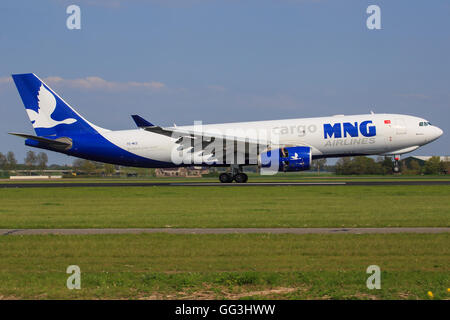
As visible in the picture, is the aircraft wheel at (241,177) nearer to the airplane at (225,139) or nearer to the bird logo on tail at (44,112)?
the airplane at (225,139)

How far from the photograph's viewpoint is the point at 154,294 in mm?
8742

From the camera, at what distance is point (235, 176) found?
43062 mm

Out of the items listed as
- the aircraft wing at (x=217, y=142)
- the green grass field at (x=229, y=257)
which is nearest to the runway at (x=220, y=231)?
the green grass field at (x=229, y=257)

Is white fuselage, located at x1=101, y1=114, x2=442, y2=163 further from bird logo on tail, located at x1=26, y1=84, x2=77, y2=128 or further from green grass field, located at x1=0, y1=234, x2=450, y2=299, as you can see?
green grass field, located at x1=0, y1=234, x2=450, y2=299

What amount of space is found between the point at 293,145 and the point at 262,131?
2.80 m

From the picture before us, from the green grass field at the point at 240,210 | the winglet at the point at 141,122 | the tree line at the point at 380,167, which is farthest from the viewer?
the tree line at the point at 380,167

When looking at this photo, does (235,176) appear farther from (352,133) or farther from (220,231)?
(220,231)

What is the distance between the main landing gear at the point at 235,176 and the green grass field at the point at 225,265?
27812 millimetres

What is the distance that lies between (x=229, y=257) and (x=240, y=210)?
10562 mm

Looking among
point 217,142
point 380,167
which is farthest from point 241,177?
point 380,167

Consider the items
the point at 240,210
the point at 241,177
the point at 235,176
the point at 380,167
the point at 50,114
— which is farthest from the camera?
the point at 380,167

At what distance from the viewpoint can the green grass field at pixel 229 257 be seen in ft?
28.9

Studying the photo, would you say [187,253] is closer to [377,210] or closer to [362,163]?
[377,210]

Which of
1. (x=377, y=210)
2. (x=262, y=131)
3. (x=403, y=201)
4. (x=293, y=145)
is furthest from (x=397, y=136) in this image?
(x=377, y=210)
